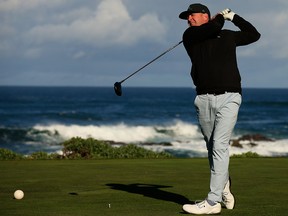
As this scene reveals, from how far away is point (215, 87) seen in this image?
7.81 metres

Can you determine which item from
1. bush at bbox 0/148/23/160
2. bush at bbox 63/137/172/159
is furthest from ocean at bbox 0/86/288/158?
bush at bbox 0/148/23/160

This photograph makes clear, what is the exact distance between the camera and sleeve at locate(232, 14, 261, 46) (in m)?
8.01

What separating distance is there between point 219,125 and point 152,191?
8.10 feet

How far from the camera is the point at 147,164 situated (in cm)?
1444

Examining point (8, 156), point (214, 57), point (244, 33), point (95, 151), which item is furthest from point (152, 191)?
point (95, 151)

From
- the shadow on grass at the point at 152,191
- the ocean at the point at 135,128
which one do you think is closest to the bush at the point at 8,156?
the shadow on grass at the point at 152,191

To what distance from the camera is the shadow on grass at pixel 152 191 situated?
29.8ft

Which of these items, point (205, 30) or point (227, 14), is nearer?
point (205, 30)

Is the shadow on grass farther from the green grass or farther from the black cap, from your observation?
the black cap

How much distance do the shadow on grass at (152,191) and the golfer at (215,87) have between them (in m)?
0.93

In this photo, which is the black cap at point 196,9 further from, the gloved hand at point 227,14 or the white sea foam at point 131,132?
the white sea foam at point 131,132

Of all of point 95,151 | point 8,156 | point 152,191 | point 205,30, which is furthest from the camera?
point 95,151

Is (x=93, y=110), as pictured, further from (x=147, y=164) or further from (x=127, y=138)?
(x=147, y=164)

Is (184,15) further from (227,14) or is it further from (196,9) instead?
(227,14)
